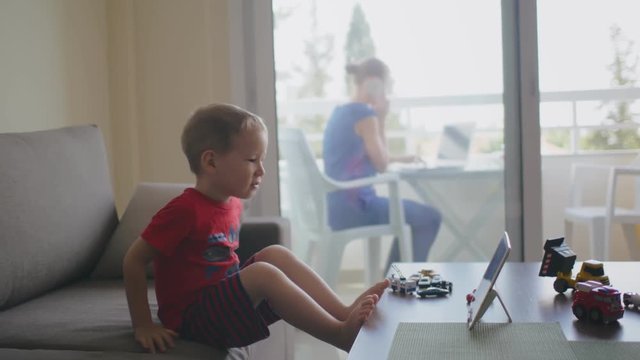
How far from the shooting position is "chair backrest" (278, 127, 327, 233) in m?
3.64

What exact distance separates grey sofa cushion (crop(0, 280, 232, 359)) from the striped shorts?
39 millimetres

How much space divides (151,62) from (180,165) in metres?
0.49

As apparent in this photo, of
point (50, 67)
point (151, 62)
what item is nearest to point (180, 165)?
point (151, 62)

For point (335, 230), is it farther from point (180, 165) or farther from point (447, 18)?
point (447, 18)

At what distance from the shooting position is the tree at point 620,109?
3455 millimetres

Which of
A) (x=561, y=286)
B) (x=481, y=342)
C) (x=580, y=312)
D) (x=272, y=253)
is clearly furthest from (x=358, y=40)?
(x=481, y=342)

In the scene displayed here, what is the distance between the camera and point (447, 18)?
3535mm

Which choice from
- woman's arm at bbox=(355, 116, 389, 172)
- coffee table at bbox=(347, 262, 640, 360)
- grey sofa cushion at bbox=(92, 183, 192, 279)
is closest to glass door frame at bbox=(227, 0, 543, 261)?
woman's arm at bbox=(355, 116, 389, 172)

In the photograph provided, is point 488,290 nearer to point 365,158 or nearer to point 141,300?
point 141,300

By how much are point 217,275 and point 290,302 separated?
22cm

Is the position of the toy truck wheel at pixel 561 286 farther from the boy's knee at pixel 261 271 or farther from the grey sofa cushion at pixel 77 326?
the grey sofa cushion at pixel 77 326

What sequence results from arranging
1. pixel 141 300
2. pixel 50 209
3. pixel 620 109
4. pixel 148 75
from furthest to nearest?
pixel 148 75 → pixel 620 109 → pixel 50 209 → pixel 141 300

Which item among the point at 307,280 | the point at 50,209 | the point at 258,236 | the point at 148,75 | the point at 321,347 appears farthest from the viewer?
the point at 148,75

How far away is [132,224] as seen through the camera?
260 cm
